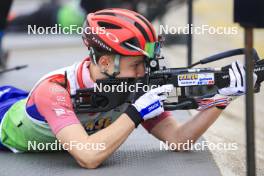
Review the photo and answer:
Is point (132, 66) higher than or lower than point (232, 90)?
higher

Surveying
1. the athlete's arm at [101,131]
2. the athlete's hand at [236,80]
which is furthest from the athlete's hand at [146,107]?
the athlete's hand at [236,80]

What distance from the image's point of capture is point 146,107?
163 inches

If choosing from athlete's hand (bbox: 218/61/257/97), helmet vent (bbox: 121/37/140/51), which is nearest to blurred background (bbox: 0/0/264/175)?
athlete's hand (bbox: 218/61/257/97)

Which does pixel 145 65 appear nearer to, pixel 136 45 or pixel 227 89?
pixel 136 45

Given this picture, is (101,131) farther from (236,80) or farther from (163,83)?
(236,80)

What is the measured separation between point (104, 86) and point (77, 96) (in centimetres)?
19

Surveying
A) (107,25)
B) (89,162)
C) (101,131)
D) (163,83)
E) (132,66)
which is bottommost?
(89,162)

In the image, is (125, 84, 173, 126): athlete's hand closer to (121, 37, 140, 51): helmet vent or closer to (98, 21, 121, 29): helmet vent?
(121, 37, 140, 51): helmet vent

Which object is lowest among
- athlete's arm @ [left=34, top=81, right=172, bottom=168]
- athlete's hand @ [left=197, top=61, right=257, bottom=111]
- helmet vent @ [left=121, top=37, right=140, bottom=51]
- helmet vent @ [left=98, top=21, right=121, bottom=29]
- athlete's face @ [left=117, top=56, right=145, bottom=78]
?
athlete's arm @ [left=34, top=81, right=172, bottom=168]

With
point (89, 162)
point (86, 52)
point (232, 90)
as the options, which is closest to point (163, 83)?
point (232, 90)

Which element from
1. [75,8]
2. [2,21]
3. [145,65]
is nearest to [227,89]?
[145,65]

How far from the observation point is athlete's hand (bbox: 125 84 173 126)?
13.5 ft

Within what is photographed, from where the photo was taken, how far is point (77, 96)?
170 inches

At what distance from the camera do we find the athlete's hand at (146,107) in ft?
13.5
